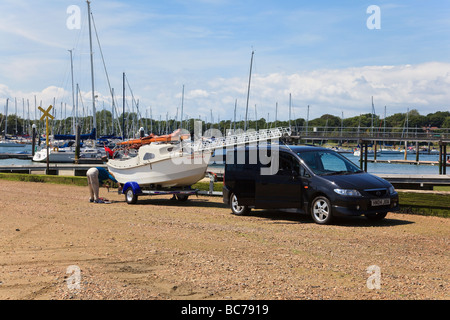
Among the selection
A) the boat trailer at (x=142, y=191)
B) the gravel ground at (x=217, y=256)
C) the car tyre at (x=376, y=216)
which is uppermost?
the boat trailer at (x=142, y=191)

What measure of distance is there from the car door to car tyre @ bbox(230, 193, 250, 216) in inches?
37.1

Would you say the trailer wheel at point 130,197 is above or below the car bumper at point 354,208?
below

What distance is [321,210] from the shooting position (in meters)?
14.1

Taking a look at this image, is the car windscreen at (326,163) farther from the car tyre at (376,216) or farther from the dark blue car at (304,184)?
the car tyre at (376,216)

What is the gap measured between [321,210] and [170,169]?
7.44 metres

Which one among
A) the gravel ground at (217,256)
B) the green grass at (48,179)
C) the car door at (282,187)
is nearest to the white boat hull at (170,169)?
the gravel ground at (217,256)

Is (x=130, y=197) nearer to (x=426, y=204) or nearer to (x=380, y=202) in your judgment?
(x=380, y=202)

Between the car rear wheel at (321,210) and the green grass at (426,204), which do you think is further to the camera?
the green grass at (426,204)

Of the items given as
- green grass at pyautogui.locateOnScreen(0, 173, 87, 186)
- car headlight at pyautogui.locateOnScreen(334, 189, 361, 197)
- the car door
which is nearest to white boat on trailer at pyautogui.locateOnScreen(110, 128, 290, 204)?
the car door

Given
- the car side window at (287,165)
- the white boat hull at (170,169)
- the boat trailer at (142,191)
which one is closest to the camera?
the car side window at (287,165)

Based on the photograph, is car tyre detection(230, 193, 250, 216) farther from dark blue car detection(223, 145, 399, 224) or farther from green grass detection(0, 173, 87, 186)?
green grass detection(0, 173, 87, 186)

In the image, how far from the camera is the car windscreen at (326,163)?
577 inches

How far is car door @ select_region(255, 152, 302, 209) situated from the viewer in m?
14.6
